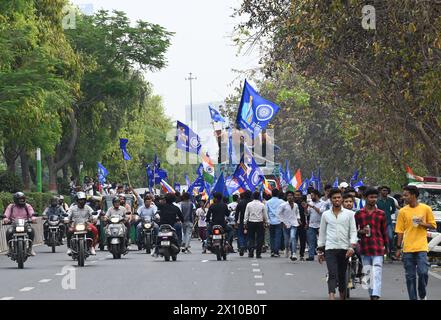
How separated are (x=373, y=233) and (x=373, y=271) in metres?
0.53

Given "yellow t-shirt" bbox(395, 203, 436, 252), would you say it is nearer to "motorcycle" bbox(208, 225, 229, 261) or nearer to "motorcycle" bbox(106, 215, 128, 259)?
"motorcycle" bbox(208, 225, 229, 261)

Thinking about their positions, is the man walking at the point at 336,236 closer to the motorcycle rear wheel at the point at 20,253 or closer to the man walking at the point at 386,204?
the man walking at the point at 386,204

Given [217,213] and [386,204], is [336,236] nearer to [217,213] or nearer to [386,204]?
[386,204]

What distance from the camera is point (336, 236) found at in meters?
16.2

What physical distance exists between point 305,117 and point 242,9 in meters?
31.4

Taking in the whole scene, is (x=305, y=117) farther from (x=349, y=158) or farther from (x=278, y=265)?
(x=278, y=265)

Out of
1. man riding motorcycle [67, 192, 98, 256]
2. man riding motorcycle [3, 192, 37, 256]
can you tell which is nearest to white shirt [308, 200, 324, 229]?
man riding motorcycle [67, 192, 98, 256]

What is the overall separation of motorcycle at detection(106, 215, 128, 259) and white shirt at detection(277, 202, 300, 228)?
152 inches

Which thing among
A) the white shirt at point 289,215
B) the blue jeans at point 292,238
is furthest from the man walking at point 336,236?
the white shirt at point 289,215

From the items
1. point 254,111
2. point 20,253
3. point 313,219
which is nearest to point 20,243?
point 20,253

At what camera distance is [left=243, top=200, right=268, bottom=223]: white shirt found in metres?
29.5

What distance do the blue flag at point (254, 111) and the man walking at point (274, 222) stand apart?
18.5 ft

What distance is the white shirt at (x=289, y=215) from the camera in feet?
95.1

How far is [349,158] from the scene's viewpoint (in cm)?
6278
